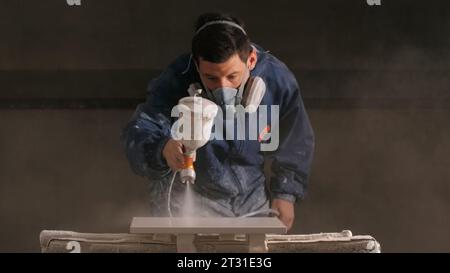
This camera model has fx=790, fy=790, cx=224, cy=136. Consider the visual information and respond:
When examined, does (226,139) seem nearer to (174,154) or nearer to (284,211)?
(174,154)

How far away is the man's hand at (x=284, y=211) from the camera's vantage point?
3885 mm

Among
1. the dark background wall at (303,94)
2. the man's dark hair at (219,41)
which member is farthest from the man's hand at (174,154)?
the man's dark hair at (219,41)

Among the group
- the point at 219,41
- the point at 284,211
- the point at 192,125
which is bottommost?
the point at 284,211

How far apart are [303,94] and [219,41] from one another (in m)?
0.51

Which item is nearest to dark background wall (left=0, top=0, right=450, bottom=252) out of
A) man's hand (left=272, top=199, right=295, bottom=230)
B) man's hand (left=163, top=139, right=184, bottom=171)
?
man's hand (left=272, top=199, right=295, bottom=230)

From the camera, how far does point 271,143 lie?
12.7 ft

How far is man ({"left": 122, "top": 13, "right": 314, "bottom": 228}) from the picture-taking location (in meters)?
3.75

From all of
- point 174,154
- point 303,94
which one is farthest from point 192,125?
point 303,94

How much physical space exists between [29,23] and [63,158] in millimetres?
683

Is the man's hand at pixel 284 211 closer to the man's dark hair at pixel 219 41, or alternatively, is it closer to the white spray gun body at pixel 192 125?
the white spray gun body at pixel 192 125

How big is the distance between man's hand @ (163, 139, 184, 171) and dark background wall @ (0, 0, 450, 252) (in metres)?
0.24

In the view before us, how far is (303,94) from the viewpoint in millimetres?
3920

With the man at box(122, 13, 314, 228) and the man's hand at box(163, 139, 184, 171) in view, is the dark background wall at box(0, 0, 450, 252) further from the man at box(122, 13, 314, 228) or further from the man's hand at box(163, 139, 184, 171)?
the man's hand at box(163, 139, 184, 171)
